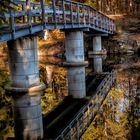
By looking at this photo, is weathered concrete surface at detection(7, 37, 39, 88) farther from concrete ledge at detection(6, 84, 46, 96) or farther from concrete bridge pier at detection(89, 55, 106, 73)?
concrete bridge pier at detection(89, 55, 106, 73)

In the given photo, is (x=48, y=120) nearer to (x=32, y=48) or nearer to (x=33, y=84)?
(x=33, y=84)

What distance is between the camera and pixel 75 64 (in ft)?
83.6

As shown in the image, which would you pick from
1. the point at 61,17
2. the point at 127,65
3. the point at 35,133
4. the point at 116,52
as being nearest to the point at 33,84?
the point at 35,133

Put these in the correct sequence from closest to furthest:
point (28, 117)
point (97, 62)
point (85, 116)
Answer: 1. point (28, 117)
2. point (85, 116)
3. point (97, 62)

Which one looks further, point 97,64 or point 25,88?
point 97,64

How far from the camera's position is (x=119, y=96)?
2483cm

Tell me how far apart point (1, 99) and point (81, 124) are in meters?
10.0

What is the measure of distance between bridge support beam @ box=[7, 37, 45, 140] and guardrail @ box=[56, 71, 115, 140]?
1.39 meters

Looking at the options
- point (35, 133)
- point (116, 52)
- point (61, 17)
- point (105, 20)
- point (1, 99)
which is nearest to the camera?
point (35, 133)

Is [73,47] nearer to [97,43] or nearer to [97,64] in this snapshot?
[97,64]

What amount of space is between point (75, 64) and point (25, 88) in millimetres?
9386

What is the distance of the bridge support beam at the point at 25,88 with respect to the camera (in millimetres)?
16203

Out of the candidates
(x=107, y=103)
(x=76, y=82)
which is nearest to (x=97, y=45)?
(x=76, y=82)

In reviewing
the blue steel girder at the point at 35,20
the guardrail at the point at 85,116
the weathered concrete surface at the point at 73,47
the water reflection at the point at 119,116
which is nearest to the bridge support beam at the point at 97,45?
the blue steel girder at the point at 35,20
